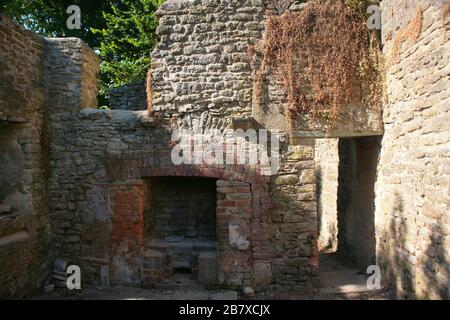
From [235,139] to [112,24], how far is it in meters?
8.11

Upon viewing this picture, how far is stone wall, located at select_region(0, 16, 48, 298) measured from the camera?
4836 millimetres

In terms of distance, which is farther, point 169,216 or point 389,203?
point 169,216

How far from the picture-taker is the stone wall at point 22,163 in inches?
190

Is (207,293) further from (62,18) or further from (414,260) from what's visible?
(62,18)

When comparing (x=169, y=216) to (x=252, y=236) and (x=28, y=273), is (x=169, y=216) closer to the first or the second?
(x=252, y=236)

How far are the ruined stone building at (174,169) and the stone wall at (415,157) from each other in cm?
4

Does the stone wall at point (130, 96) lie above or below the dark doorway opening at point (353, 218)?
above

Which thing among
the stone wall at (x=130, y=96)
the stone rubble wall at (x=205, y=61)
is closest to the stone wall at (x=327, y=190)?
the stone rubble wall at (x=205, y=61)

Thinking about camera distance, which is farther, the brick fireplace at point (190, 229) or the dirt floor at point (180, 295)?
the brick fireplace at point (190, 229)

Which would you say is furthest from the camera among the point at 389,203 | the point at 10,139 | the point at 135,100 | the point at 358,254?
the point at 135,100

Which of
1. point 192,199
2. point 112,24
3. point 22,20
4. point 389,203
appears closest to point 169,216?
point 192,199

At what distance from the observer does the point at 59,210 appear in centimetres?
560

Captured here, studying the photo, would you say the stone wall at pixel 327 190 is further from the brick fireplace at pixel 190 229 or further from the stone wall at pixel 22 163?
the stone wall at pixel 22 163

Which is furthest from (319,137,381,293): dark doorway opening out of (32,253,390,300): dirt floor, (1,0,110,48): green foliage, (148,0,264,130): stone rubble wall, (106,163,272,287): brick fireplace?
(1,0,110,48): green foliage
